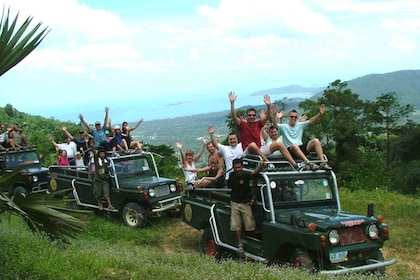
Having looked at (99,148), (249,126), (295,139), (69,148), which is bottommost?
(69,148)

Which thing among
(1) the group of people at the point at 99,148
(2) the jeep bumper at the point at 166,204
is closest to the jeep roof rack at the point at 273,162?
(2) the jeep bumper at the point at 166,204

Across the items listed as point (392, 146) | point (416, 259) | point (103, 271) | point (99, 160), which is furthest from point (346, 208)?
point (392, 146)

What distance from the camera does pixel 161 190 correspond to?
492 inches

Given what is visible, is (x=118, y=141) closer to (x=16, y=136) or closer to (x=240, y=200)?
(x=16, y=136)

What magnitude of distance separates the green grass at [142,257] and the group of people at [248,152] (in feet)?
3.14

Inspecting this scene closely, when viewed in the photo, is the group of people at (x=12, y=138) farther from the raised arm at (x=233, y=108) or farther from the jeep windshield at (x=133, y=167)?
the raised arm at (x=233, y=108)

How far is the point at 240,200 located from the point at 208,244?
1.63 metres

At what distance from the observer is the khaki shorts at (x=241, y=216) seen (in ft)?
27.6

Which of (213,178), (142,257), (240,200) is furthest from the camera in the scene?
(213,178)

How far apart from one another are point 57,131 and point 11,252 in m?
22.6

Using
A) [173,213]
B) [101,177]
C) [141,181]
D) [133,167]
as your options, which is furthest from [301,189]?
[101,177]

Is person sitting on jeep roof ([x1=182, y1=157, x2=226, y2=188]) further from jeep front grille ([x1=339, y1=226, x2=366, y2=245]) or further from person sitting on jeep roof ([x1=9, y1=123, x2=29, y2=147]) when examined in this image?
person sitting on jeep roof ([x1=9, y1=123, x2=29, y2=147])

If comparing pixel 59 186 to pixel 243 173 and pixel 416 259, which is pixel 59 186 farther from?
pixel 416 259

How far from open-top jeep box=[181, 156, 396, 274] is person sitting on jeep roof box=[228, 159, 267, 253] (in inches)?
5.0
